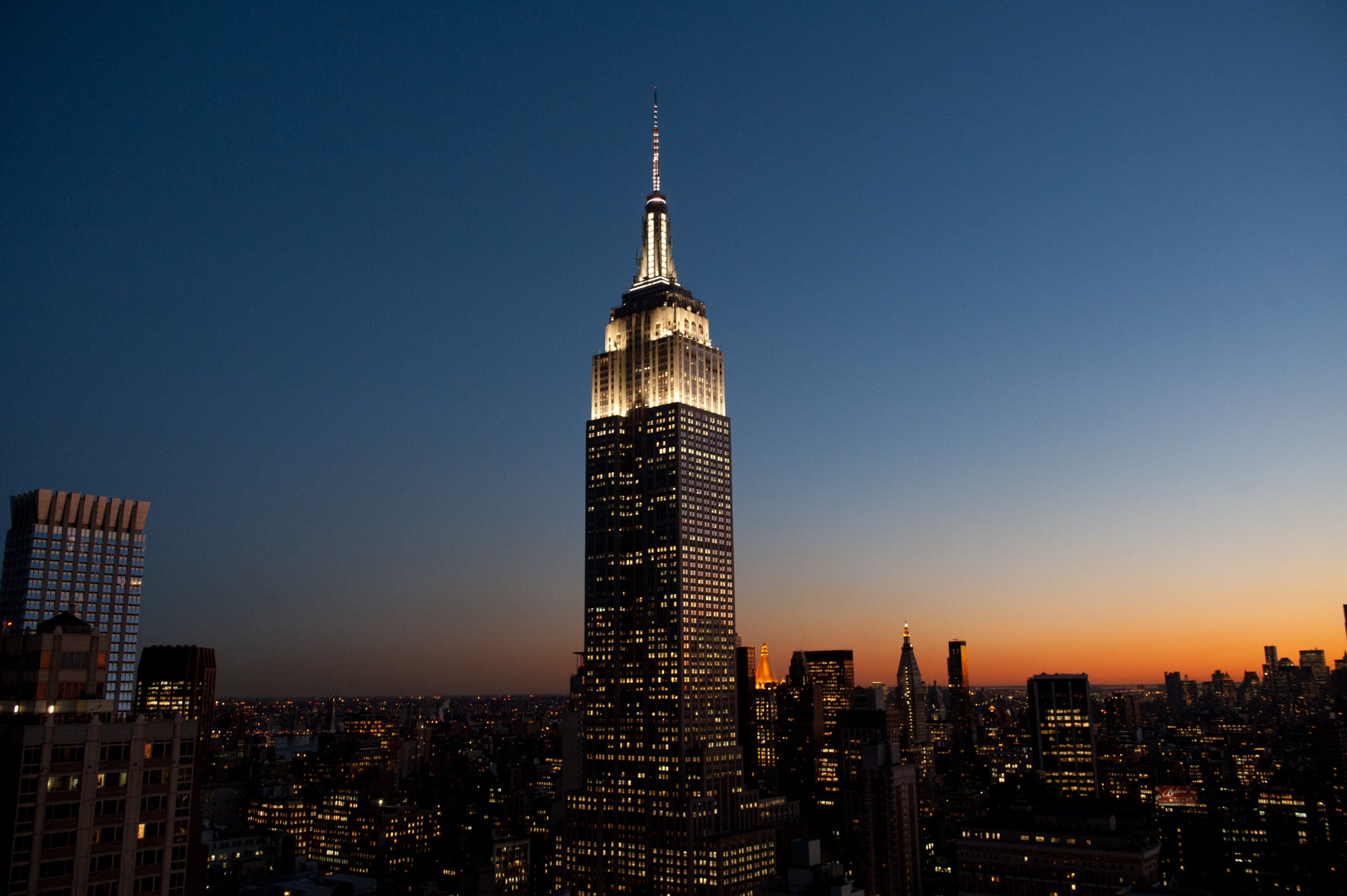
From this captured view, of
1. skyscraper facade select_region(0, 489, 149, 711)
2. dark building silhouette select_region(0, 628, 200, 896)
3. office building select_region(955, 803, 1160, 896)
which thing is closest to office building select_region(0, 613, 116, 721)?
dark building silhouette select_region(0, 628, 200, 896)

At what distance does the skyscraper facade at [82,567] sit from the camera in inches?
6713

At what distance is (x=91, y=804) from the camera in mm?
49750

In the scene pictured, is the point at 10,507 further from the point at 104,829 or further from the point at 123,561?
the point at 104,829

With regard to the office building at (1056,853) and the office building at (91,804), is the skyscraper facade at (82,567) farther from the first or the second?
the office building at (1056,853)

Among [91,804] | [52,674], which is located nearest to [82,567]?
[52,674]

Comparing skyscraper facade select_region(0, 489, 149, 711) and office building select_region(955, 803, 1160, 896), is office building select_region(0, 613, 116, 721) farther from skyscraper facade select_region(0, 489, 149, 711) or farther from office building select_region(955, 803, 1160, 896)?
office building select_region(955, 803, 1160, 896)

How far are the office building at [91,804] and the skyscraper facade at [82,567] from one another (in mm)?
134578

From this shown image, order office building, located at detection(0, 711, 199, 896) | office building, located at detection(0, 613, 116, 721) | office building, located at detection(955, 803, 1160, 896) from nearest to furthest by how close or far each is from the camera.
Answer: office building, located at detection(0, 711, 199, 896)
office building, located at detection(0, 613, 116, 721)
office building, located at detection(955, 803, 1160, 896)

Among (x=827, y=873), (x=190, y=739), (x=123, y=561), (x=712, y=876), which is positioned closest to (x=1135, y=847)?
(x=827, y=873)

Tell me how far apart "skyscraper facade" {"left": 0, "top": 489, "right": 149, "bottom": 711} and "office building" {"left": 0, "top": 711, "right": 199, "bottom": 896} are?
442 feet

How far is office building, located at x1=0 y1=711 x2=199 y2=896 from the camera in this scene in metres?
47.8

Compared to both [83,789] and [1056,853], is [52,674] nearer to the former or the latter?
[83,789]

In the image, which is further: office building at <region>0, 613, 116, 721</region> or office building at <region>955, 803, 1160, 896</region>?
office building at <region>955, 803, 1160, 896</region>

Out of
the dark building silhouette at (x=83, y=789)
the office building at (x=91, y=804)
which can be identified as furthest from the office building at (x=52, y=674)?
the office building at (x=91, y=804)
